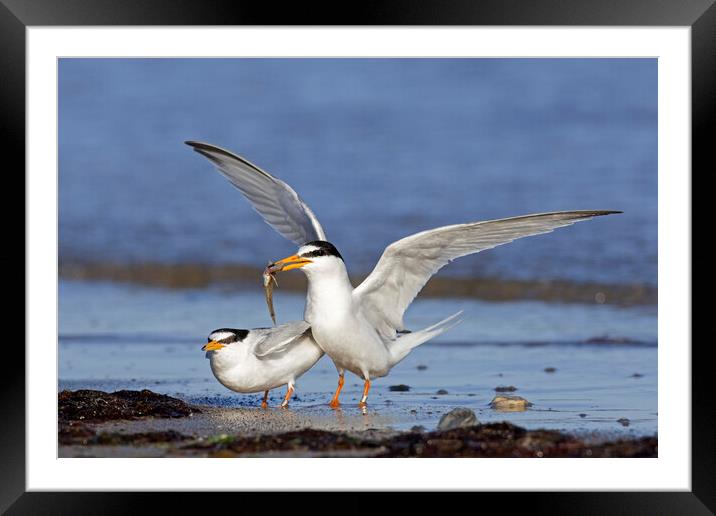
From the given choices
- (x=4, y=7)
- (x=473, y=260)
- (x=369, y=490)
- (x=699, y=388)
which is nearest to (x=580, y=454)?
(x=699, y=388)

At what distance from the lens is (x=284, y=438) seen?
16.0 feet

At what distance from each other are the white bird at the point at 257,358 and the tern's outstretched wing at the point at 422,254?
0.45 meters

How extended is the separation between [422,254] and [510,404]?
36.7 inches

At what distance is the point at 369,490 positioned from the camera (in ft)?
13.5

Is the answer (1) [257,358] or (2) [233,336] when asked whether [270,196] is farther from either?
(1) [257,358]

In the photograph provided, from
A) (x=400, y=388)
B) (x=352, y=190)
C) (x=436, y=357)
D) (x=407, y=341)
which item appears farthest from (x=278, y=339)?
(x=352, y=190)

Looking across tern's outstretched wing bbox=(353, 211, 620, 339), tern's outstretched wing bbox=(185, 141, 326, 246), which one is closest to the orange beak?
tern's outstretched wing bbox=(353, 211, 620, 339)

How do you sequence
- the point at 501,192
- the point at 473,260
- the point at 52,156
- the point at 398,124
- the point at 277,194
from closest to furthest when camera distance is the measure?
the point at 52,156
the point at 277,194
the point at 473,260
the point at 501,192
the point at 398,124

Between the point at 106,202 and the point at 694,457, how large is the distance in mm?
8359

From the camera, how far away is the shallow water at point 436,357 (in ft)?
19.3

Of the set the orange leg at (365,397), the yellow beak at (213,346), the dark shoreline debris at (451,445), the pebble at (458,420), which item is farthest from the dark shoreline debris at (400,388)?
the dark shoreline debris at (451,445)

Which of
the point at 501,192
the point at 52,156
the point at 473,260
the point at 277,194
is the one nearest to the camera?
the point at 52,156

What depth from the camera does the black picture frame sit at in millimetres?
4117

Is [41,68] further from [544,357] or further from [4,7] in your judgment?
[544,357]
